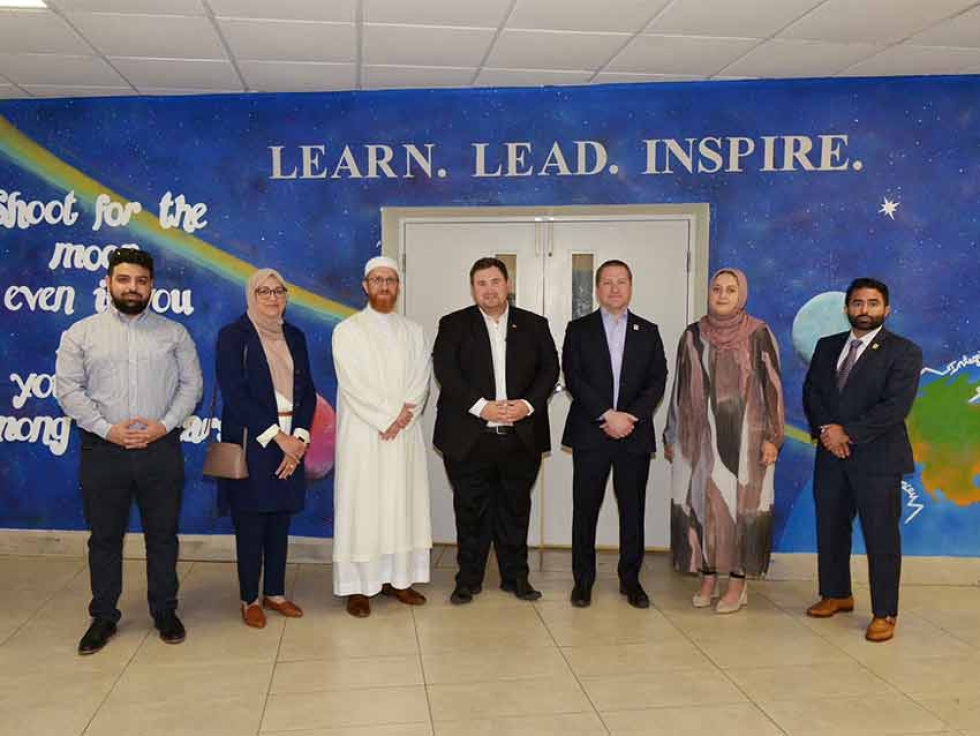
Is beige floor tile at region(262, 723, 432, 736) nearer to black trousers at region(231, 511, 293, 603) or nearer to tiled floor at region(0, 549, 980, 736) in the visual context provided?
tiled floor at region(0, 549, 980, 736)

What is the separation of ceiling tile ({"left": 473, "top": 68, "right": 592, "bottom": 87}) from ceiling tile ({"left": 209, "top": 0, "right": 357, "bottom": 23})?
1102 mm

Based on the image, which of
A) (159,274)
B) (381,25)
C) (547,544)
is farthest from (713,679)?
(159,274)

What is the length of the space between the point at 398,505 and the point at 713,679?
166 cm

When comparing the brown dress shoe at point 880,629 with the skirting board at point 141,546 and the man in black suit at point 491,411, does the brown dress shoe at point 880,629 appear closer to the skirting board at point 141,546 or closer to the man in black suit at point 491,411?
the man in black suit at point 491,411

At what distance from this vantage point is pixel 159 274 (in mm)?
5406

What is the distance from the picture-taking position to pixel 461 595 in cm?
452

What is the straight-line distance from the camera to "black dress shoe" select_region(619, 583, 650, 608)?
14.7 feet

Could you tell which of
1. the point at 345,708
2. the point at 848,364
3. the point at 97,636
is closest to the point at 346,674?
the point at 345,708

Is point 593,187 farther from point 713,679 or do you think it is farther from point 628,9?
point 713,679

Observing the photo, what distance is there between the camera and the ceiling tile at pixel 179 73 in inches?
185

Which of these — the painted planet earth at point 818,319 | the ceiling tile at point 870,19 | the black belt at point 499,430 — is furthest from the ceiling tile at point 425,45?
the painted planet earth at point 818,319

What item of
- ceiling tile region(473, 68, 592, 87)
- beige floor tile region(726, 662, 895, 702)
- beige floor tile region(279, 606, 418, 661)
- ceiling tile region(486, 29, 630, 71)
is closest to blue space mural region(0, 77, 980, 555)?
ceiling tile region(473, 68, 592, 87)

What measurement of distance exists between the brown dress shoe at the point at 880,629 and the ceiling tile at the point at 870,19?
2.72 meters

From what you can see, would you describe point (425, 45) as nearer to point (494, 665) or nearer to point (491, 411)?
point (491, 411)
